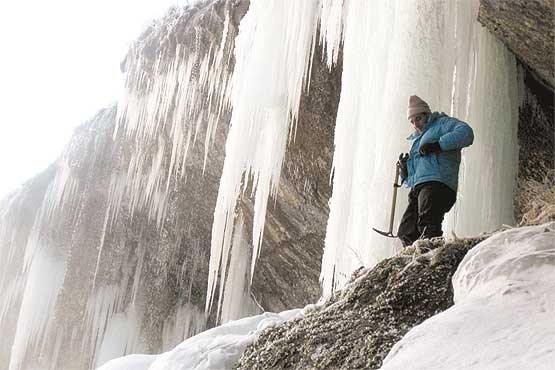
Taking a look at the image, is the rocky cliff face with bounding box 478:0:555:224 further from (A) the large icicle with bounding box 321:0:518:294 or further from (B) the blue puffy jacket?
(B) the blue puffy jacket

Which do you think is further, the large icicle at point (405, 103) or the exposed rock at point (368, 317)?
the large icicle at point (405, 103)

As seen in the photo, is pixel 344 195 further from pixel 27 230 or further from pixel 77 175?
pixel 27 230

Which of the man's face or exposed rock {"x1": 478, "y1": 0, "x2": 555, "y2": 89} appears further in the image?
exposed rock {"x1": 478, "y1": 0, "x2": 555, "y2": 89}

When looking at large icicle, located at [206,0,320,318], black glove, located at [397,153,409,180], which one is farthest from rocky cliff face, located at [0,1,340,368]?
black glove, located at [397,153,409,180]

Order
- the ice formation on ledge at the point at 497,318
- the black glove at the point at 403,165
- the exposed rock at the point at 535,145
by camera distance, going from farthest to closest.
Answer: the exposed rock at the point at 535,145
the black glove at the point at 403,165
the ice formation on ledge at the point at 497,318

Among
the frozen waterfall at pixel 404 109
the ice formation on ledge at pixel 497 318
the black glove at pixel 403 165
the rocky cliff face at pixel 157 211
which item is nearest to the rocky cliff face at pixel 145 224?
the rocky cliff face at pixel 157 211

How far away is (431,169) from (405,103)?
1082 millimetres

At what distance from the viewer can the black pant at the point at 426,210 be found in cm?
352

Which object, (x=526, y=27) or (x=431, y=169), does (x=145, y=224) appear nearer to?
(x=526, y=27)

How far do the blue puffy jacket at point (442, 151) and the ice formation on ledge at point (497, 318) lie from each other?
1.50m

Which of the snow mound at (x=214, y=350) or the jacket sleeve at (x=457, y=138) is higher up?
the jacket sleeve at (x=457, y=138)

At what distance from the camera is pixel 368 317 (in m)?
2.22

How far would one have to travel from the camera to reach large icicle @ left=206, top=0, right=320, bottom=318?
627 centimetres

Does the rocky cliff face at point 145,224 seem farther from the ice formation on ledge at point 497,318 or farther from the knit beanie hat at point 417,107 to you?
the ice formation on ledge at point 497,318
